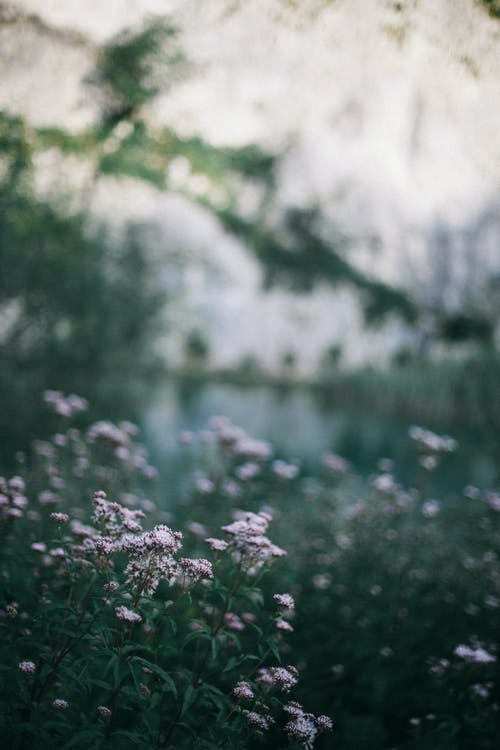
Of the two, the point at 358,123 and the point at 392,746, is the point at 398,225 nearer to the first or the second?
the point at 358,123

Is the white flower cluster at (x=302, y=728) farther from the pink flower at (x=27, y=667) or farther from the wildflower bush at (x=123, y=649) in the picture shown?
the pink flower at (x=27, y=667)

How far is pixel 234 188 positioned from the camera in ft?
24.0

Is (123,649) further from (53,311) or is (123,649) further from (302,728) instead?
(53,311)

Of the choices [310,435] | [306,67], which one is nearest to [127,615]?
[306,67]

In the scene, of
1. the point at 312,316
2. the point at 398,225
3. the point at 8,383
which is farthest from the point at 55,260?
the point at 398,225

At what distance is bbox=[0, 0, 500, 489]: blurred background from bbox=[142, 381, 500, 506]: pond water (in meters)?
0.07

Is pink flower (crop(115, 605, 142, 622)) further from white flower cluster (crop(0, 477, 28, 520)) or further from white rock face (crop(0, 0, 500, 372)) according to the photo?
white rock face (crop(0, 0, 500, 372))

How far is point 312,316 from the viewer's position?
19938 mm

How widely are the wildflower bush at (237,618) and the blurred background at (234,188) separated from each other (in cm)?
180

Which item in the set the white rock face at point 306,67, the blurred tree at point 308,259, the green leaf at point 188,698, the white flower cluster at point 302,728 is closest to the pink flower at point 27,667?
the green leaf at point 188,698

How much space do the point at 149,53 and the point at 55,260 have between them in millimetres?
3436

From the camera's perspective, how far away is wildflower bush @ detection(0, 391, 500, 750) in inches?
49.9

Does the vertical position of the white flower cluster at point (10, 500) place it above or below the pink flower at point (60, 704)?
above

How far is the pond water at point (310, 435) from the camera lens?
244 inches
